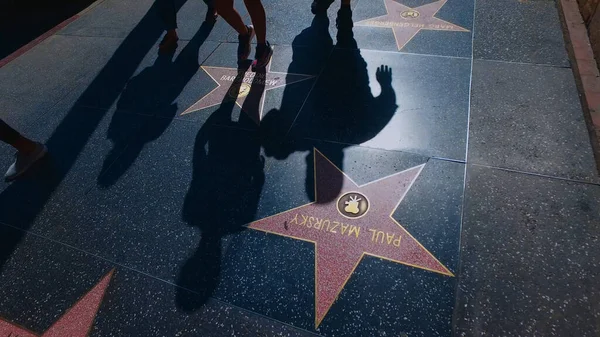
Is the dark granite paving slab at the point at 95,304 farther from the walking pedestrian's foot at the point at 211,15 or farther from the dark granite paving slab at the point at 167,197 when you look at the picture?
the walking pedestrian's foot at the point at 211,15

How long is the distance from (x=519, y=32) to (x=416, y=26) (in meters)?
1.06

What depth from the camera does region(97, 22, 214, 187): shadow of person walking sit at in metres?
3.18

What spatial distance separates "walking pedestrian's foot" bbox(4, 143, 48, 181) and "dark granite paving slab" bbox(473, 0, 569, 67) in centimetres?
451

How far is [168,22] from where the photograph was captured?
13.9ft

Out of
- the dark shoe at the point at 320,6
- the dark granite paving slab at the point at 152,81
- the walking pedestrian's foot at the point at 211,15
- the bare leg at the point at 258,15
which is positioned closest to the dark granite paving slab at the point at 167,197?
the dark granite paving slab at the point at 152,81

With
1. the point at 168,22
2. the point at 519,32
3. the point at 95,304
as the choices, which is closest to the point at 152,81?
the point at 168,22

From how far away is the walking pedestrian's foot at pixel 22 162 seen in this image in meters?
3.14

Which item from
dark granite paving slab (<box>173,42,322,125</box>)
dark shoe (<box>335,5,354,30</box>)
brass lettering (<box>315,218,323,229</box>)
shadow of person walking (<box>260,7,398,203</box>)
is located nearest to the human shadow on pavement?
dark granite paving slab (<box>173,42,322,125</box>)

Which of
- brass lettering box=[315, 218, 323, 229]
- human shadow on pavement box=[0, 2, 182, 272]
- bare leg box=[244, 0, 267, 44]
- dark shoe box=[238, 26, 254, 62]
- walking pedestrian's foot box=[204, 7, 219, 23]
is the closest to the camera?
brass lettering box=[315, 218, 323, 229]

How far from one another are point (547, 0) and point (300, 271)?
4.30m

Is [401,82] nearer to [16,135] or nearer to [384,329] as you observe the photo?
[384,329]

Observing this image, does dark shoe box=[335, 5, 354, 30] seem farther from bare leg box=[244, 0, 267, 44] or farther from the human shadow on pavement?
the human shadow on pavement

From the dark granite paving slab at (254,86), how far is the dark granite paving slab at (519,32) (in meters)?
1.71

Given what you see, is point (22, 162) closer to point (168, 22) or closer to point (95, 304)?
point (95, 304)
